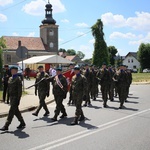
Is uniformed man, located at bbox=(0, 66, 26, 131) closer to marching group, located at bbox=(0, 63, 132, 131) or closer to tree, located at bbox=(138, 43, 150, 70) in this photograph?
marching group, located at bbox=(0, 63, 132, 131)

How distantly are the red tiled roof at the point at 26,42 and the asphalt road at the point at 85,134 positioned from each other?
78.7m

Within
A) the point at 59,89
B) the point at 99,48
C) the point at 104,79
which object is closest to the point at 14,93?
the point at 59,89

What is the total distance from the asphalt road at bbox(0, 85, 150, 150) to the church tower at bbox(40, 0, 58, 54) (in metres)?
82.2

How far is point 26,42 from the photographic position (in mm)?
90312

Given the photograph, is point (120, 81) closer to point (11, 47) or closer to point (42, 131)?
point (42, 131)

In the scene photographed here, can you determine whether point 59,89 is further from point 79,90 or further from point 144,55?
→ point 144,55

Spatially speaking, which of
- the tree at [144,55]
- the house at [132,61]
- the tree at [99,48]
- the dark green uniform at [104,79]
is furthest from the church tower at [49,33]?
the dark green uniform at [104,79]

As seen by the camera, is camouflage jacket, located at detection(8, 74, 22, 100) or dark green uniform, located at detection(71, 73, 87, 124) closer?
camouflage jacket, located at detection(8, 74, 22, 100)

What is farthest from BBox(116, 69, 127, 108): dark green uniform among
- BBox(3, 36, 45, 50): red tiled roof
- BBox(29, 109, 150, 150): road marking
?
BBox(3, 36, 45, 50): red tiled roof

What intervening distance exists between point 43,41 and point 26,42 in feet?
19.6

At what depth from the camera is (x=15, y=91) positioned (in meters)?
8.56

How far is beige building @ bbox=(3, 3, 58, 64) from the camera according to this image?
87.8m

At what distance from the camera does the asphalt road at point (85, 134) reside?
6758 mm

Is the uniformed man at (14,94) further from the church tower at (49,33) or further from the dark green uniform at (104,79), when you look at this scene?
the church tower at (49,33)
